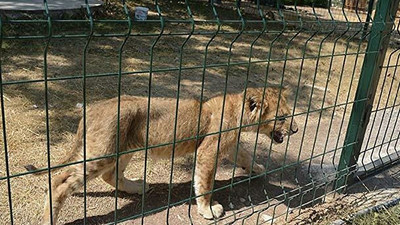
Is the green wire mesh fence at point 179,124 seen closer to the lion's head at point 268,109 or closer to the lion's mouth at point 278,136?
the lion's head at point 268,109

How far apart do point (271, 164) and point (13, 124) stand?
3.04 metres

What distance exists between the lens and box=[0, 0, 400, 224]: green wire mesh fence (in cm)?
283

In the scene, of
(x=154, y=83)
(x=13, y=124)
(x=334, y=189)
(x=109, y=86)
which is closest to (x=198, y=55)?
(x=154, y=83)

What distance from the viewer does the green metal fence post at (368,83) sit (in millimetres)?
3705

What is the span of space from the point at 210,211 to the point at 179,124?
0.84 metres

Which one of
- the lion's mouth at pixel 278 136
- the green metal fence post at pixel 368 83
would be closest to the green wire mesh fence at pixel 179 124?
the green metal fence post at pixel 368 83

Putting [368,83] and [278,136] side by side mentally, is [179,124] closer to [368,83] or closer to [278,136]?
[278,136]

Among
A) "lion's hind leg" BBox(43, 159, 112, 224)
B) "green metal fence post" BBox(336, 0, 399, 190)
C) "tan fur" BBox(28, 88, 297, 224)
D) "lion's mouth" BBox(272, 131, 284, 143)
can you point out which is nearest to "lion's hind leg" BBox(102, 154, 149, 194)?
"tan fur" BBox(28, 88, 297, 224)

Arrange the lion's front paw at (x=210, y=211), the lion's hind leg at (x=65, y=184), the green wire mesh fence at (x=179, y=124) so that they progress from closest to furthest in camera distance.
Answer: the green wire mesh fence at (x=179, y=124) → the lion's hind leg at (x=65, y=184) → the lion's front paw at (x=210, y=211)

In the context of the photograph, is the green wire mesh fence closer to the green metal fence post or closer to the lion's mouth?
the green metal fence post

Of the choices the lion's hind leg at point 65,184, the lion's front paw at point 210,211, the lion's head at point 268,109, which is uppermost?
the lion's head at point 268,109

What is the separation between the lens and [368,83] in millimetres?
3912

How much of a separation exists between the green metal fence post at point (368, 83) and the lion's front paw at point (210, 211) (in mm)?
1244

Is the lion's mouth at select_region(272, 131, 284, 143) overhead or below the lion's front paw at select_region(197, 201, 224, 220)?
overhead
